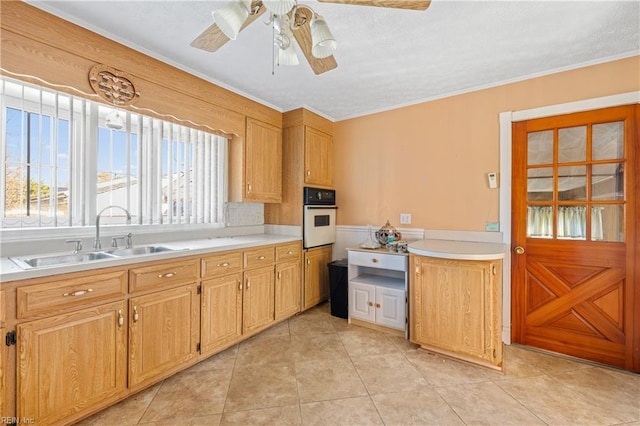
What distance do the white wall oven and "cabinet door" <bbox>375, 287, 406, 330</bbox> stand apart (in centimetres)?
97

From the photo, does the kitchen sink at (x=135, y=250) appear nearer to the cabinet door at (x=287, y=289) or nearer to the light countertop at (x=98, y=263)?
the light countertop at (x=98, y=263)

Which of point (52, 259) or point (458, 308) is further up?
point (52, 259)

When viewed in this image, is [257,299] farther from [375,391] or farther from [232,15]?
[232,15]

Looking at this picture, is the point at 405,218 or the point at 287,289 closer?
the point at 287,289

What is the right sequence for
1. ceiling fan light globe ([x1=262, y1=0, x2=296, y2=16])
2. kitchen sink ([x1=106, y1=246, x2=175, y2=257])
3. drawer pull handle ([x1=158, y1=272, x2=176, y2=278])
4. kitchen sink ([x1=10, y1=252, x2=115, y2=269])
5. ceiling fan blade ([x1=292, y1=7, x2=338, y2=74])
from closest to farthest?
ceiling fan light globe ([x1=262, y1=0, x2=296, y2=16]) < ceiling fan blade ([x1=292, y1=7, x2=338, y2=74]) < kitchen sink ([x1=10, y1=252, x2=115, y2=269]) < drawer pull handle ([x1=158, y1=272, x2=176, y2=278]) < kitchen sink ([x1=106, y1=246, x2=175, y2=257])

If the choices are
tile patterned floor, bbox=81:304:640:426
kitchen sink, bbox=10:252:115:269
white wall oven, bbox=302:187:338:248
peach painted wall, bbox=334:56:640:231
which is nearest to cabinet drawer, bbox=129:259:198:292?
kitchen sink, bbox=10:252:115:269

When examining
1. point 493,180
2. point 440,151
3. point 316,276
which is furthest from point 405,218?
point 316,276

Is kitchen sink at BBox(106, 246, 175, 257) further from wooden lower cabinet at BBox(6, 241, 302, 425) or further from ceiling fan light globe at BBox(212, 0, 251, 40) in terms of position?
ceiling fan light globe at BBox(212, 0, 251, 40)

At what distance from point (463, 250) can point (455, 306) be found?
0.46 meters

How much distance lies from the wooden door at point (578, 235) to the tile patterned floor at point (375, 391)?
245 mm

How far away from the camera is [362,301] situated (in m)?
2.85

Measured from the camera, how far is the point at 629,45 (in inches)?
79.3

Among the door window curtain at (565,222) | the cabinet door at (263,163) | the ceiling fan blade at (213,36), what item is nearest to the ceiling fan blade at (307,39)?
the ceiling fan blade at (213,36)

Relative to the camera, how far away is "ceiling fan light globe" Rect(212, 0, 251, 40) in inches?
43.0
